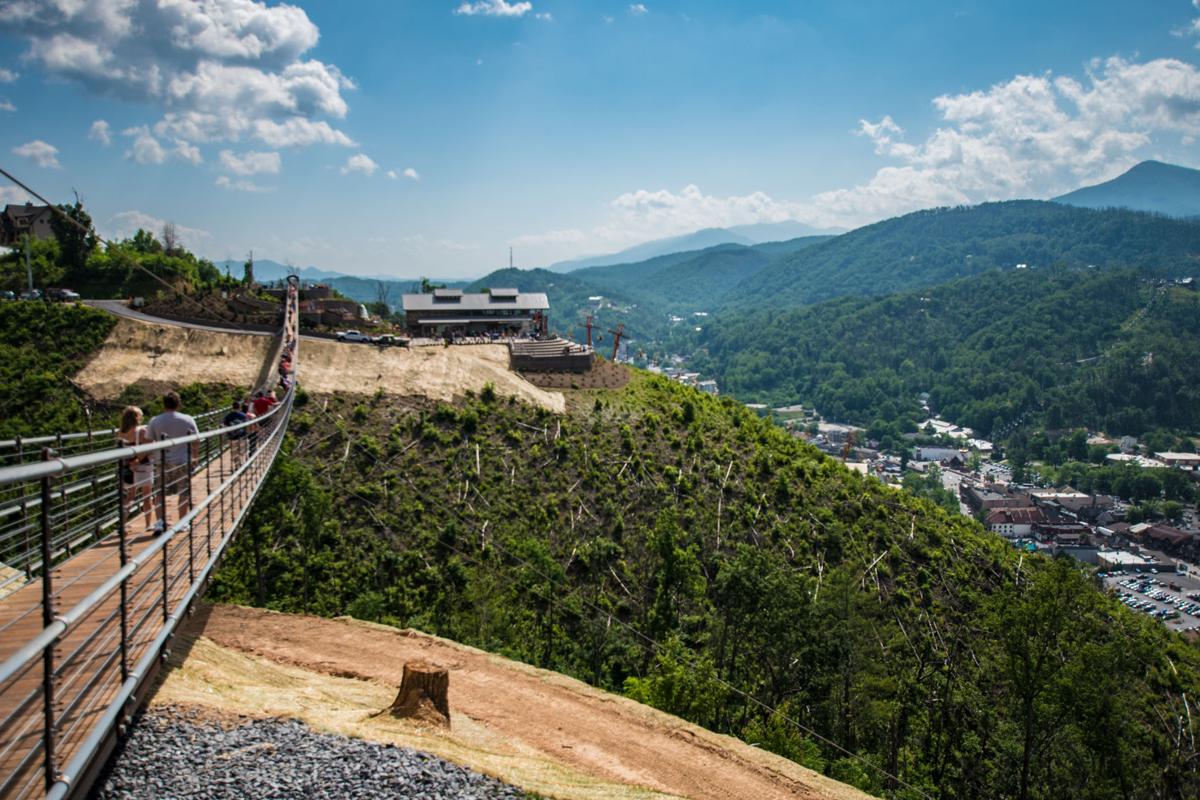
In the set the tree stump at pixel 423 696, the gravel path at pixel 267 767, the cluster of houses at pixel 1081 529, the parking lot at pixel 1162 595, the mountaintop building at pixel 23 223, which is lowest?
the parking lot at pixel 1162 595

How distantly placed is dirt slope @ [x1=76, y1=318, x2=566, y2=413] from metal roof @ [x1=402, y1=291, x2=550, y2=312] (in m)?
11.8

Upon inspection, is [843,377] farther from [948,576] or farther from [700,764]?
[700,764]

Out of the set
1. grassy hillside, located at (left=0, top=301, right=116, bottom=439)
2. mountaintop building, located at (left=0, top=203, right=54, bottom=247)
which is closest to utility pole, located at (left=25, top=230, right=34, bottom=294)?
grassy hillside, located at (left=0, top=301, right=116, bottom=439)

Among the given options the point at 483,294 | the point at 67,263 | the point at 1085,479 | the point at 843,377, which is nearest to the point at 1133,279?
the point at 843,377

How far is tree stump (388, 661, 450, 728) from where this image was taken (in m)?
10.2

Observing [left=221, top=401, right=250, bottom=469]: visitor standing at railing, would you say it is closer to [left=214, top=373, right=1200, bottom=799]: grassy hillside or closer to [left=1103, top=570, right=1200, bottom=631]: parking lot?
[left=214, top=373, right=1200, bottom=799]: grassy hillside

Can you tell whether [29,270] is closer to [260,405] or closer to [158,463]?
[260,405]

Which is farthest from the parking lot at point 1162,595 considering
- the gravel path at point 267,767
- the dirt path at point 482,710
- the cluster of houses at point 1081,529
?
the gravel path at point 267,767

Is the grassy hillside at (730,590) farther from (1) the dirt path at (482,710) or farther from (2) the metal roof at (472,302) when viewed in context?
(2) the metal roof at (472,302)

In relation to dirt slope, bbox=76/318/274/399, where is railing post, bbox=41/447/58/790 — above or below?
below

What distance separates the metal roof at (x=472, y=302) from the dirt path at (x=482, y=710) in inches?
1357

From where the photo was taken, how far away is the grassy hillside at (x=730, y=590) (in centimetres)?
1952

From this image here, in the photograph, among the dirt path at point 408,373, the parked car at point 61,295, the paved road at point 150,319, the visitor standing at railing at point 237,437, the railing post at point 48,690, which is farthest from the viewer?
the parked car at point 61,295

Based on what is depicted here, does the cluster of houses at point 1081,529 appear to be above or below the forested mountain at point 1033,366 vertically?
below
